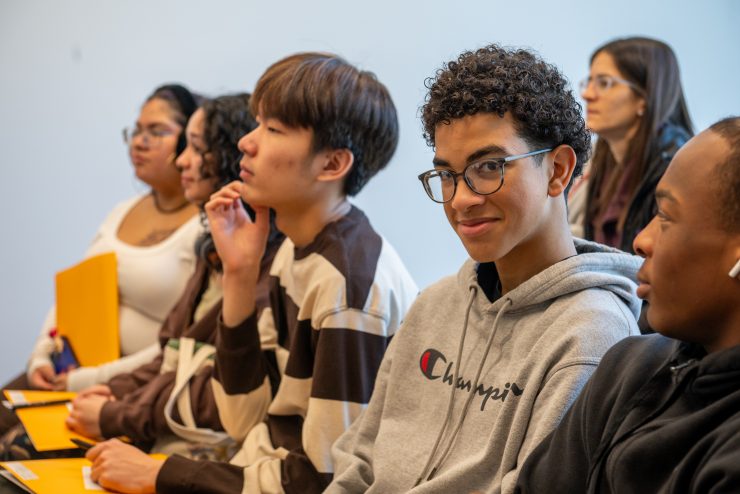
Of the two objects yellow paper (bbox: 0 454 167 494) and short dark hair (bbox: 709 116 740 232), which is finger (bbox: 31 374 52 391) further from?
short dark hair (bbox: 709 116 740 232)

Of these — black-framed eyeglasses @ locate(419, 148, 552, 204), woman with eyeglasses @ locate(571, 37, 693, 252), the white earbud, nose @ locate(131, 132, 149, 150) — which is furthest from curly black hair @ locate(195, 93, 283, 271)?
the white earbud

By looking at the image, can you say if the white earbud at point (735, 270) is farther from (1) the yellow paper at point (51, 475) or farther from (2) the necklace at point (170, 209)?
(2) the necklace at point (170, 209)

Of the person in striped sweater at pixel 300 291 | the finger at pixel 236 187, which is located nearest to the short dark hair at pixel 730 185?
the person in striped sweater at pixel 300 291

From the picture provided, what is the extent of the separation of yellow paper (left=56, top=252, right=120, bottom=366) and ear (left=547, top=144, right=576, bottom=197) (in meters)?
1.45

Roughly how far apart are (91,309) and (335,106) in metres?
1.08

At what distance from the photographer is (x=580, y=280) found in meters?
1.16

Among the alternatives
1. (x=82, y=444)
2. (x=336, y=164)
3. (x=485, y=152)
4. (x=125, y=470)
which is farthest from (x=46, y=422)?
(x=485, y=152)

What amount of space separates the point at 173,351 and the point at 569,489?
3.90ft

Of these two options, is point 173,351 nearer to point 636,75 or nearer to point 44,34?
point 636,75

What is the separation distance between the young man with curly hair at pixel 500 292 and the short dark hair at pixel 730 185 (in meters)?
0.27

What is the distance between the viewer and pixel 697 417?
0.84 metres

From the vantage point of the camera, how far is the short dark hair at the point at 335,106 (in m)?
1.62

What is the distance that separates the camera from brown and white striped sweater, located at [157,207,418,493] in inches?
57.3

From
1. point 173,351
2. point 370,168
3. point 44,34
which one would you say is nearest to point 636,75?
point 370,168
